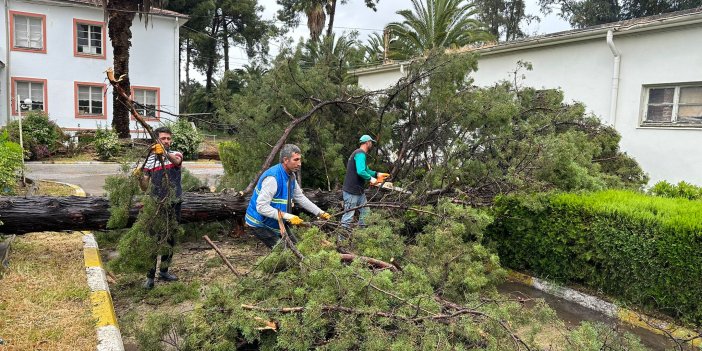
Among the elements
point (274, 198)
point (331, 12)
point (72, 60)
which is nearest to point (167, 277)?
point (274, 198)

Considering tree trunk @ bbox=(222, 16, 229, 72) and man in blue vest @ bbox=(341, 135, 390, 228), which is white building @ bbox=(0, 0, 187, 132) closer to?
tree trunk @ bbox=(222, 16, 229, 72)

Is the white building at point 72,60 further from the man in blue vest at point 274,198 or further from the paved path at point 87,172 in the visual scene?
the man in blue vest at point 274,198

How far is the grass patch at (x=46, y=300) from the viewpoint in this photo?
3.58 m

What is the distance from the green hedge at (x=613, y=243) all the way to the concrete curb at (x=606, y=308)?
5.0 inches

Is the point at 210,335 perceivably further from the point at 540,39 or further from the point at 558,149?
the point at 540,39

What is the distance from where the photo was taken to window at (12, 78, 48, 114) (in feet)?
69.8

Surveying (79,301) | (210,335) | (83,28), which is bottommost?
(79,301)

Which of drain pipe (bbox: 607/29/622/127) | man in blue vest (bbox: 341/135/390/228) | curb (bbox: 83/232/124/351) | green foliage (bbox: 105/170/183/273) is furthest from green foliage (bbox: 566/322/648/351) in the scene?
drain pipe (bbox: 607/29/622/127)

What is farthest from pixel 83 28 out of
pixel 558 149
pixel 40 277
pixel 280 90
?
pixel 558 149

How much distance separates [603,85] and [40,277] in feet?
34.0

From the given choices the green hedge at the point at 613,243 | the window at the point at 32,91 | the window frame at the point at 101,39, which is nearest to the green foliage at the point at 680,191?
the green hedge at the point at 613,243

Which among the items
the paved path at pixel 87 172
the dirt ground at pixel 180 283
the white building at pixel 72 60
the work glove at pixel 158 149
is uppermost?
the white building at pixel 72 60

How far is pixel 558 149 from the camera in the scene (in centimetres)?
557

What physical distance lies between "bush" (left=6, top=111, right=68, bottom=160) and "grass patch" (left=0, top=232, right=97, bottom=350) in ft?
43.6
